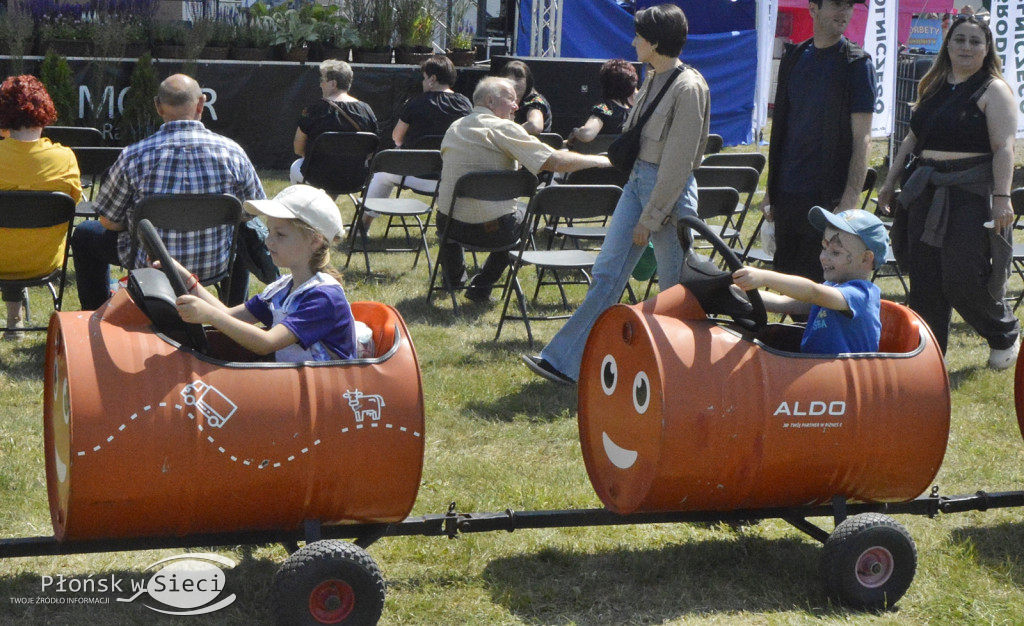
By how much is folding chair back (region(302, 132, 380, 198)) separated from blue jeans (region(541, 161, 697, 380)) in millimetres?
3044

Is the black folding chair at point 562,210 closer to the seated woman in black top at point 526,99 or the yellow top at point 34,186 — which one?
the yellow top at point 34,186

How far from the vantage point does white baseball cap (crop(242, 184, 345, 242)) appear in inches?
134

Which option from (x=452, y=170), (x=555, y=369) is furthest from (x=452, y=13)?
(x=555, y=369)

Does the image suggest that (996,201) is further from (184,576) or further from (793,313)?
(184,576)

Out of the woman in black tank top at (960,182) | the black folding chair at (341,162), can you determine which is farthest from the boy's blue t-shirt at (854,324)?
the black folding chair at (341,162)

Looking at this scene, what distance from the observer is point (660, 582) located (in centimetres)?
364

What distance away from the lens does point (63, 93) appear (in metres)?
10.7

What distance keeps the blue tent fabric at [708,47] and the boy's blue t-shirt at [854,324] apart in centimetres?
1141

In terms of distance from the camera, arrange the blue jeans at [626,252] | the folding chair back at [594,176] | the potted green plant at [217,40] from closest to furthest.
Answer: the blue jeans at [626,252]
the folding chair back at [594,176]
the potted green plant at [217,40]

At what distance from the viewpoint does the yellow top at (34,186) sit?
5.49 metres

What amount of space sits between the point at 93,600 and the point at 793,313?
231cm

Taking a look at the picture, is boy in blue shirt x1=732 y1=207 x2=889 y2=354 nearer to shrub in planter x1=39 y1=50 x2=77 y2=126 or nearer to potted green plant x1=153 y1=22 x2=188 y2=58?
shrub in planter x1=39 y1=50 x2=77 y2=126

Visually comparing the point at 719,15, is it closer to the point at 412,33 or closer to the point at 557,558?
the point at 412,33

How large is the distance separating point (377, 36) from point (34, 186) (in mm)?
7099
